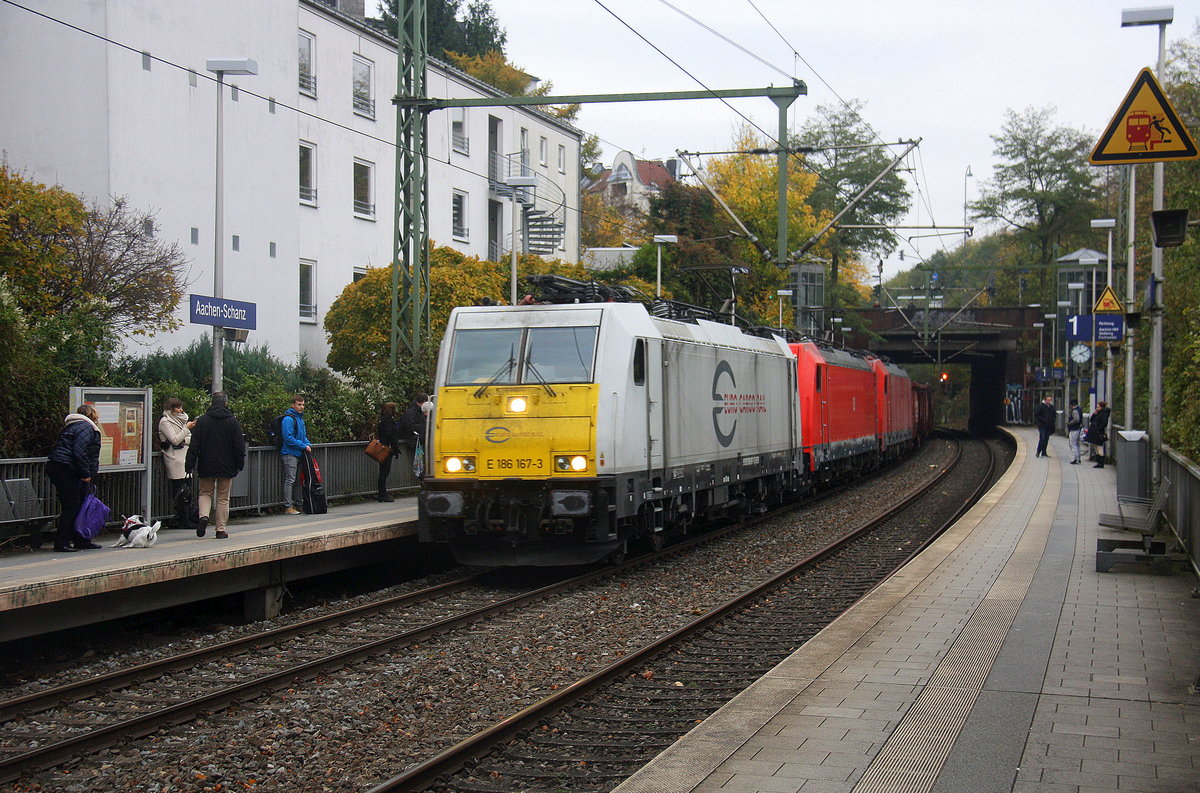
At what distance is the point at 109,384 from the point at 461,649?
7.75 metres

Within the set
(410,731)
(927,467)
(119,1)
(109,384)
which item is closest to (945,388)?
(927,467)

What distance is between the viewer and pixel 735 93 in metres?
17.9

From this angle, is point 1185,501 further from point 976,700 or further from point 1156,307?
point 976,700

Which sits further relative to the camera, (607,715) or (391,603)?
(391,603)

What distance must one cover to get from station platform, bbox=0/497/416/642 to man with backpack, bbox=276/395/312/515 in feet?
2.71

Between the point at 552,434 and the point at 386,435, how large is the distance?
215 inches

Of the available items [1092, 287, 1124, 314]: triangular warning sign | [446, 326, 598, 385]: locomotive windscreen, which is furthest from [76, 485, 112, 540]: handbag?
[1092, 287, 1124, 314]: triangular warning sign

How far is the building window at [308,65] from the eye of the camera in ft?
104

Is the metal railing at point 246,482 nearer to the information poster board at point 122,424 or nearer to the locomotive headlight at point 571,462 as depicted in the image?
the information poster board at point 122,424

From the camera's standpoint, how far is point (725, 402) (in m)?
17.3

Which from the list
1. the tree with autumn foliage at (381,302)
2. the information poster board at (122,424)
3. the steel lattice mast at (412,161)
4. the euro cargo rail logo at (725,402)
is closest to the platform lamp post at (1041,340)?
the tree with autumn foliage at (381,302)

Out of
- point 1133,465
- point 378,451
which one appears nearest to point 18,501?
point 378,451

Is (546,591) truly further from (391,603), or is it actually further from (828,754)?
(828,754)

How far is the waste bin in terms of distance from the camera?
16.0m
